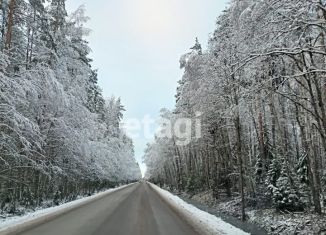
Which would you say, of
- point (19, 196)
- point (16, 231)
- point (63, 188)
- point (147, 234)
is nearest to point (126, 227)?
point (147, 234)

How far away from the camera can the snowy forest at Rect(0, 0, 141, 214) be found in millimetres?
15516

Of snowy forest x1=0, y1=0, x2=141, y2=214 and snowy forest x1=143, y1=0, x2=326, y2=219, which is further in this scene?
snowy forest x1=0, y1=0, x2=141, y2=214

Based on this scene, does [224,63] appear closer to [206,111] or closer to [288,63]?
[288,63]

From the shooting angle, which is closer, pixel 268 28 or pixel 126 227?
pixel 268 28

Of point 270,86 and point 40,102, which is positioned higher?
point 40,102

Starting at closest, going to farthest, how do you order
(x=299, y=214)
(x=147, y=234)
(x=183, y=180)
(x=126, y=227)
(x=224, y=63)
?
(x=147, y=234) → (x=126, y=227) → (x=299, y=214) → (x=224, y=63) → (x=183, y=180)

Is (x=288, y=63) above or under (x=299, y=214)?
above

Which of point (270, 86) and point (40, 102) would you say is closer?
point (270, 86)

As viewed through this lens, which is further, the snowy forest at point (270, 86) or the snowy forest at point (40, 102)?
the snowy forest at point (40, 102)

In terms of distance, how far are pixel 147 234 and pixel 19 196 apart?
13.9m

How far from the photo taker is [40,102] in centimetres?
2023

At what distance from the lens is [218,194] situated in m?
27.0

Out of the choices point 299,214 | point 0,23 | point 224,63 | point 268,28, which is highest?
point 0,23

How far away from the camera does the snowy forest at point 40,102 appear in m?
15.5
